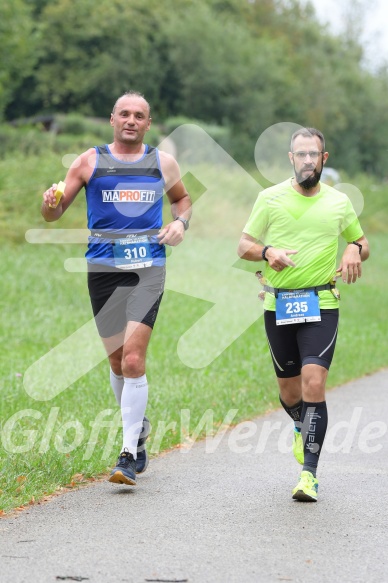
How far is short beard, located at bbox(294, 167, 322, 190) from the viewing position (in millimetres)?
6543

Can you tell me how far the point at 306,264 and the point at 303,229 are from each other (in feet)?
0.69

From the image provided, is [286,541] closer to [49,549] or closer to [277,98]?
[49,549]

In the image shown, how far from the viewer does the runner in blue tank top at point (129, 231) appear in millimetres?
6723

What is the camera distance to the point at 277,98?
64562mm

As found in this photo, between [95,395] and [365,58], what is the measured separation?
3331 inches

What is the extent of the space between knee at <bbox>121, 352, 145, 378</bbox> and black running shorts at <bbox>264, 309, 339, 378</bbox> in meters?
0.80

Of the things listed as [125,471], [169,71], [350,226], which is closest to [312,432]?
[125,471]

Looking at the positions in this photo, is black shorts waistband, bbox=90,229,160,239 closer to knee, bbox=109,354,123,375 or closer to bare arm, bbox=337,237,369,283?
knee, bbox=109,354,123,375

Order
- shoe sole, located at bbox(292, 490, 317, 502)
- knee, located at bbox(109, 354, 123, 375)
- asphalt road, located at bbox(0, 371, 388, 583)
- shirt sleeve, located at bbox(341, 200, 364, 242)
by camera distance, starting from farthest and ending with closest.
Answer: knee, located at bbox(109, 354, 123, 375)
shirt sleeve, located at bbox(341, 200, 364, 242)
shoe sole, located at bbox(292, 490, 317, 502)
asphalt road, located at bbox(0, 371, 388, 583)

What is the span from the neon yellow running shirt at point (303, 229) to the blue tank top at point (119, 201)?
24.4 inches

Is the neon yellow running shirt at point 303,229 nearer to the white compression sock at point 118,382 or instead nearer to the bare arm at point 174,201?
the bare arm at point 174,201

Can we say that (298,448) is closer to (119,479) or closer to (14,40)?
(119,479)

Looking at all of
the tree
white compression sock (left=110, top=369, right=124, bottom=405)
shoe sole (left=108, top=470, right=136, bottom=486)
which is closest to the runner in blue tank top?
shoe sole (left=108, top=470, right=136, bottom=486)

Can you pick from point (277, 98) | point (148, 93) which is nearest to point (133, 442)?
point (148, 93)
